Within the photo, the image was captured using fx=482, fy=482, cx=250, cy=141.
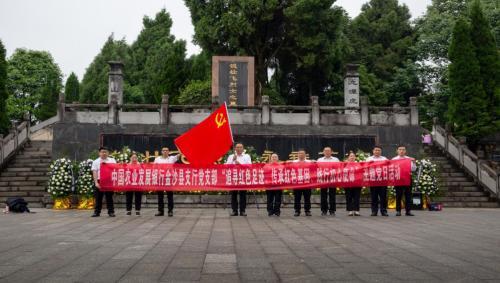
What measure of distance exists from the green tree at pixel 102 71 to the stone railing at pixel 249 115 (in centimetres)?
2754

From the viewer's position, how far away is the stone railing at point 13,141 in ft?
67.1

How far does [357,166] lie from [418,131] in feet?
27.9

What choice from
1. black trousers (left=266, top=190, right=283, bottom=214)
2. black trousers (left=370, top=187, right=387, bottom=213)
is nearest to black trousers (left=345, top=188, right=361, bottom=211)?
black trousers (left=370, top=187, right=387, bottom=213)

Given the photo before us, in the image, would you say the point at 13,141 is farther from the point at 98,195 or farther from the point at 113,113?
the point at 98,195

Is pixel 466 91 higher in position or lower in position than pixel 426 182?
higher

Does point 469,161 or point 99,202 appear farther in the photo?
point 469,161

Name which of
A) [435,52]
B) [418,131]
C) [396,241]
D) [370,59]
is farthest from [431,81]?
[396,241]

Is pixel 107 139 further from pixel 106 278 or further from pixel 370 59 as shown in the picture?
pixel 370 59

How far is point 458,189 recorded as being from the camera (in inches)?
747

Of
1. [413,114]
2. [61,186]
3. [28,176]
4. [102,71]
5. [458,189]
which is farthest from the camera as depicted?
[102,71]

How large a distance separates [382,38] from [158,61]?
20.7m

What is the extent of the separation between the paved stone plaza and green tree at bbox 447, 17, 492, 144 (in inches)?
669

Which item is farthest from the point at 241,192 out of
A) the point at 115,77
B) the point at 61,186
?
the point at 115,77

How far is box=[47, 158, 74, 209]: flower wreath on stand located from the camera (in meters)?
15.7
